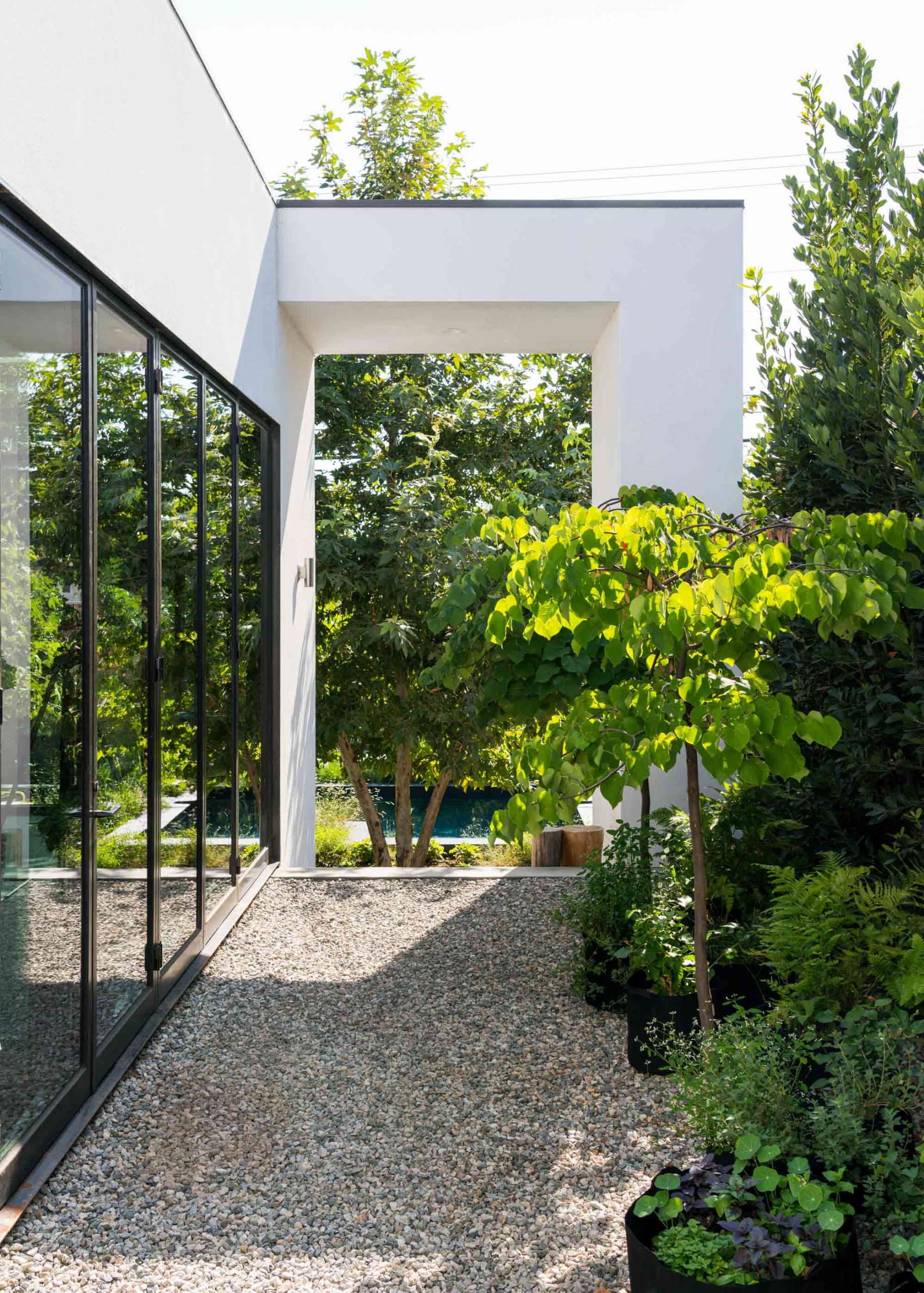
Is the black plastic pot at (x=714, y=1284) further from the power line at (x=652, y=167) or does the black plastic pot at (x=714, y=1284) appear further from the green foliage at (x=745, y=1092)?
the power line at (x=652, y=167)

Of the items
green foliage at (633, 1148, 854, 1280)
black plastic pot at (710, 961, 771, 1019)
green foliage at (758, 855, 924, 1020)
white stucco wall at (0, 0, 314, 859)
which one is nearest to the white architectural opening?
white stucco wall at (0, 0, 314, 859)

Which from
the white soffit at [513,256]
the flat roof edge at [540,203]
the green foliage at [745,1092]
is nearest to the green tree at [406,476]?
the white soffit at [513,256]

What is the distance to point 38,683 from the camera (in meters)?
2.77

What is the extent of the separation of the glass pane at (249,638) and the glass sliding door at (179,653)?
0.86 m

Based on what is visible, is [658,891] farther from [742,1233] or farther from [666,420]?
[666,420]

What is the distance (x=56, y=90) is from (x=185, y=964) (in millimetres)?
3205

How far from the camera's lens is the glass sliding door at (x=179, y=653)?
399 centimetres

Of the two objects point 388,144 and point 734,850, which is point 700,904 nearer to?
point 734,850

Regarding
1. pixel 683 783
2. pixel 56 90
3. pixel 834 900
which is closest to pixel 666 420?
pixel 683 783

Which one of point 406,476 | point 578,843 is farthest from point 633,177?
point 578,843

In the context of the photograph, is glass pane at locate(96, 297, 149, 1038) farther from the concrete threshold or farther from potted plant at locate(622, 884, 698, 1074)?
the concrete threshold

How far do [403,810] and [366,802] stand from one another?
0.38 meters

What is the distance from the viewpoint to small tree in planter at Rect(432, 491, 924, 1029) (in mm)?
2383

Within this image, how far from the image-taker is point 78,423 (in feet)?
10.0
